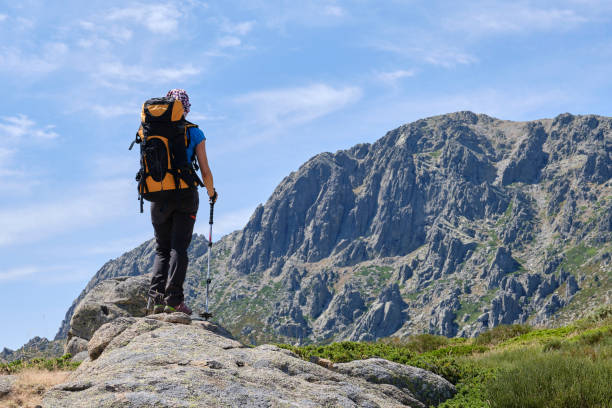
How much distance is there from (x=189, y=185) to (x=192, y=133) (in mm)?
1044

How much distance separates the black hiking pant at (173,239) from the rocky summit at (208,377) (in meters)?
0.78

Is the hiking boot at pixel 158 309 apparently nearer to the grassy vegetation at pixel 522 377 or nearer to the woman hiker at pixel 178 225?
the woman hiker at pixel 178 225

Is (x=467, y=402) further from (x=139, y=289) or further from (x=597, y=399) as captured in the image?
(x=139, y=289)

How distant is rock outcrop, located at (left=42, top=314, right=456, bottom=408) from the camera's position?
568cm

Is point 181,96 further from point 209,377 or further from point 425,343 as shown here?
point 425,343

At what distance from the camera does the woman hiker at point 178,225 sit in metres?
10.1

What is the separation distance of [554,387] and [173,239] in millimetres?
7161

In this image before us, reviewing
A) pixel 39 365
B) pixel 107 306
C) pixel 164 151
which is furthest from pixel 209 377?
pixel 107 306

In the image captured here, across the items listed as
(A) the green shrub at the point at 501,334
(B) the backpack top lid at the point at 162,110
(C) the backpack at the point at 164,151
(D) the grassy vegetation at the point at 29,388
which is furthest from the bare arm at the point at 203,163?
(A) the green shrub at the point at 501,334

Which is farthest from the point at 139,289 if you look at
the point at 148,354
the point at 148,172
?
the point at 148,354

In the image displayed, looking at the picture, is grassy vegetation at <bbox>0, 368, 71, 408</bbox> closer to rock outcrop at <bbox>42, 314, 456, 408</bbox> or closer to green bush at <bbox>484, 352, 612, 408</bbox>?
rock outcrop at <bbox>42, 314, 456, 408</bbox>

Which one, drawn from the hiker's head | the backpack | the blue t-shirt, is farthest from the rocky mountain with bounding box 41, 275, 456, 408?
the hiker's head

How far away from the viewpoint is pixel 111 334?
28.4 feet

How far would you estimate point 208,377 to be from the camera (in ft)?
20.4
